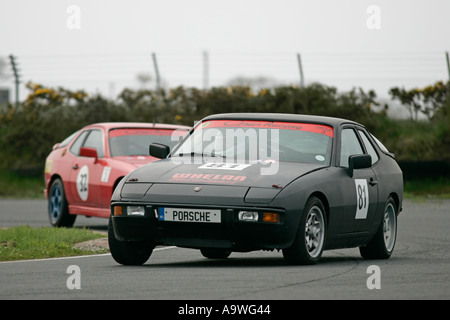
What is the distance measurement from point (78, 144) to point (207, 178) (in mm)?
7615

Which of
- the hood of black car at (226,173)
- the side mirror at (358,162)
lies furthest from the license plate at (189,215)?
the side mirror at (358,162)

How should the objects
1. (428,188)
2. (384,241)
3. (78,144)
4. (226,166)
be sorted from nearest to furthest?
(226,166) < (384,241) < (78,144) < (428,188)

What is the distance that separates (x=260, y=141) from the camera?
410 inches

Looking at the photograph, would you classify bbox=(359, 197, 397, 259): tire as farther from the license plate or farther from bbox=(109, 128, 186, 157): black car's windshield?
bbox=(109, 128, 186, 157): black car's windshield

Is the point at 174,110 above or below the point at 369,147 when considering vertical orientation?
below

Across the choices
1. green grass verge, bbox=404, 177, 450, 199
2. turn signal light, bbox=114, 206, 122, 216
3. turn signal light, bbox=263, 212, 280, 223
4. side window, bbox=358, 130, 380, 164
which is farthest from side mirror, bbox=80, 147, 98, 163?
green grass verge, bbox=404, 177, 450, 199

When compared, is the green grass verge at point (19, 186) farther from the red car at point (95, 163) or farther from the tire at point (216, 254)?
the tire at point (216, 254)

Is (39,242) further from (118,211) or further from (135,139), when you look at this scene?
(135,139)

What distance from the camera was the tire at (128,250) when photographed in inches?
381

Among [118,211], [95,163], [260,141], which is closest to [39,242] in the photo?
[118,211]

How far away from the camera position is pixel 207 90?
29.4 meters

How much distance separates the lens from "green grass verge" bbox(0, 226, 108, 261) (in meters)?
11.0

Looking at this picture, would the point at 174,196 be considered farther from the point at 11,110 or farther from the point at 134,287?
the point at 11,110

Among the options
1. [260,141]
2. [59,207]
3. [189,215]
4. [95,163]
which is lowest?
[59,207]
